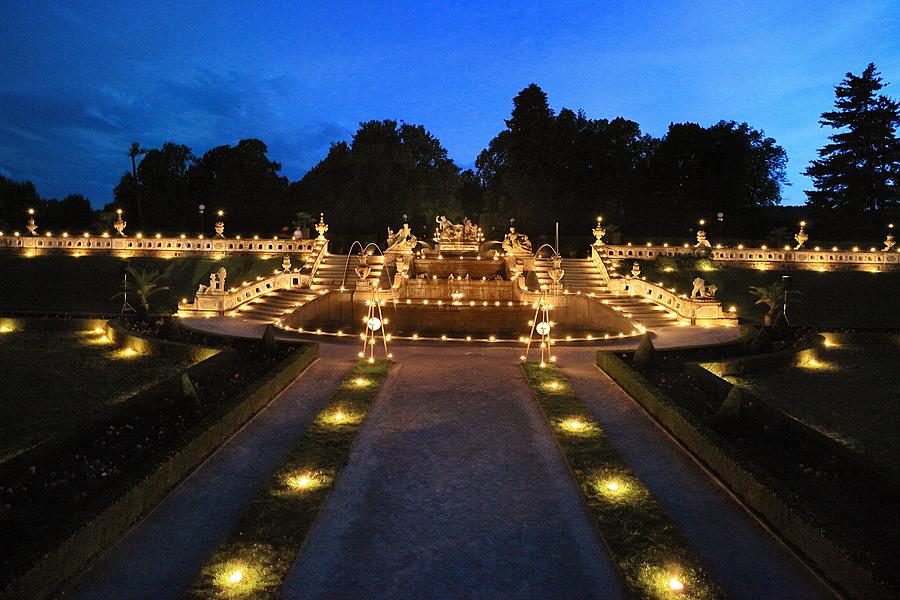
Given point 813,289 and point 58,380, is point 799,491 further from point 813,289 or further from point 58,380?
point 813,289

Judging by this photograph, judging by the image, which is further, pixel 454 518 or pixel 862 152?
pixel 862 152

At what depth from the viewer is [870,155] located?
55.8 meters

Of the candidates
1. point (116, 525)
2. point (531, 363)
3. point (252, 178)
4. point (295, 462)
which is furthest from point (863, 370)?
point (252, 178)

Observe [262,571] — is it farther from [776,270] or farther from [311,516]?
[776,270]

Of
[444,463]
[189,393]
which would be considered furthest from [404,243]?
[444,463]

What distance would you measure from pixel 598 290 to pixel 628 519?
29.4m

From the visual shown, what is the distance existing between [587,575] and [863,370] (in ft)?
→ 60.2

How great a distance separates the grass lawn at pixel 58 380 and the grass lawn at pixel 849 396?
658 inches

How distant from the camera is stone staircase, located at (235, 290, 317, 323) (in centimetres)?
3161

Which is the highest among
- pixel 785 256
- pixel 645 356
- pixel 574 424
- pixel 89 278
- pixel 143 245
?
pixel 143 245

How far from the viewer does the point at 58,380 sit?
18.3 meters

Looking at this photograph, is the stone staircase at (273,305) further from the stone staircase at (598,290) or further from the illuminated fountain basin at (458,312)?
the stone staircase at (598,290)

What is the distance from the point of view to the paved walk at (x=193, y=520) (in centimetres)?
738

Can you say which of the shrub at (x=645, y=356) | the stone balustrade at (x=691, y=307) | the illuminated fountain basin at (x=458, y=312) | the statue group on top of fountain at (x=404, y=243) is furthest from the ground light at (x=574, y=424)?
the statue group on top of fountain at (x=404, y=243)
